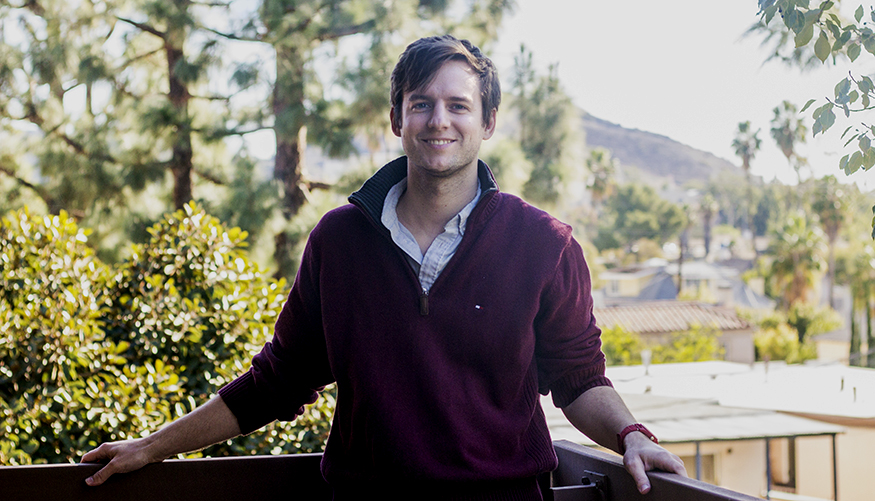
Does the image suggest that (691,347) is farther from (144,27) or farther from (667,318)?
(144,27)

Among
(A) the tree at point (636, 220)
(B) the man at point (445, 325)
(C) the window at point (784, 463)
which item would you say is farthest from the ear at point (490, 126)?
(A) the tree at point (636, 220)

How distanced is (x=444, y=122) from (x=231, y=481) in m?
0.79

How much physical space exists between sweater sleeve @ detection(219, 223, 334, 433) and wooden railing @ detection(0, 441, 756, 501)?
0.10 metres

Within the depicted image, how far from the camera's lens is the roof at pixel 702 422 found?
25.1 feet

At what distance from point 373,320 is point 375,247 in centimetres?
13

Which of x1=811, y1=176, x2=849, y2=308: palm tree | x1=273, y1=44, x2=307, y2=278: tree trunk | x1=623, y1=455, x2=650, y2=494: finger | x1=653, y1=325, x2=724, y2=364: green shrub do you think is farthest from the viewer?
x1=811, y1=176, x2=849, y2=308: palm tree

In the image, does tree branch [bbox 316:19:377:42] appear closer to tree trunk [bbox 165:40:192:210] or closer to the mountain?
tree trunk [bbox 165:40:192:210]

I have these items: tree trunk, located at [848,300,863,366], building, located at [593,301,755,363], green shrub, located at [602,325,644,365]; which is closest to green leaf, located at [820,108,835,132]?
green shrub, located at [602,325,644,365]

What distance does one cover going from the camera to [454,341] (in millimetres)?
1215

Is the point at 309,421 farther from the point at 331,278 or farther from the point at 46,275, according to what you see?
the point at 331,278

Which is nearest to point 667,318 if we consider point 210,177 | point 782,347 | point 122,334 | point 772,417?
point 782,347

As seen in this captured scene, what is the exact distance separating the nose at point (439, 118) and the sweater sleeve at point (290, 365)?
301 mm

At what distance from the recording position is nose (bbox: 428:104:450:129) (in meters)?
1.25

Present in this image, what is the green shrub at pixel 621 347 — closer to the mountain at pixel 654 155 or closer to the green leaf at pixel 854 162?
the green leaf at pixel 854 162
